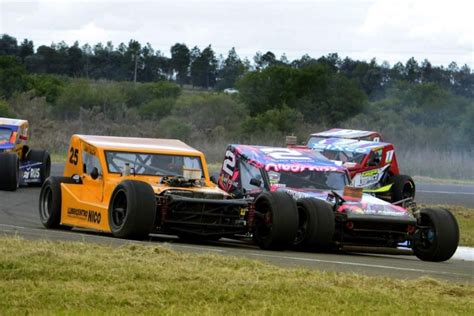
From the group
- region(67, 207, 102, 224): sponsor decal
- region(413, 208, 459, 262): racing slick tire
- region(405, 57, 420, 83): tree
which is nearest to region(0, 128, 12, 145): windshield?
region(67, 207, 102, 224): sponsor decal

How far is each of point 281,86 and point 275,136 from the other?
372 inches

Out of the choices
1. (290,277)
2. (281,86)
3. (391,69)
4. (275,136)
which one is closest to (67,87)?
(281,86)

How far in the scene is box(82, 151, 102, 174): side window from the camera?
18.6 meters

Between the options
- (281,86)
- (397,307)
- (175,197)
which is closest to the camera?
(397,307)

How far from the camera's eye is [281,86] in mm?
59969

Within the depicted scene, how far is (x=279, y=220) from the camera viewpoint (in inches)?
642

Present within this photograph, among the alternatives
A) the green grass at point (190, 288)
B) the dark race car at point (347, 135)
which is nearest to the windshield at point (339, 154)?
the dark race car at point (347, 135)

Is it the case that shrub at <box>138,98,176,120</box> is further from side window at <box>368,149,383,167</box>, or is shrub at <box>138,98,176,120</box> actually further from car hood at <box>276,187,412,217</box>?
car hood at <box>276,187,412,217</box>

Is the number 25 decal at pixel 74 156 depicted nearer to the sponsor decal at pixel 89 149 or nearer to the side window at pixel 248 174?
the sponsor decal at pixel 89 149

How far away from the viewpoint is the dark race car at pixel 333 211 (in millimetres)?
A: 16578

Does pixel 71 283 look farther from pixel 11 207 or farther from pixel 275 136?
pixel 275 136

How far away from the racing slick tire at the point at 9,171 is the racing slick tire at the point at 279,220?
11.0 m

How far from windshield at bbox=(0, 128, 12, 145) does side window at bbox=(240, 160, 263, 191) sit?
10.8 metres

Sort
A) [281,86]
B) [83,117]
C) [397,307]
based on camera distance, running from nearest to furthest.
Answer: [397,307], [83,117], [281,86]
